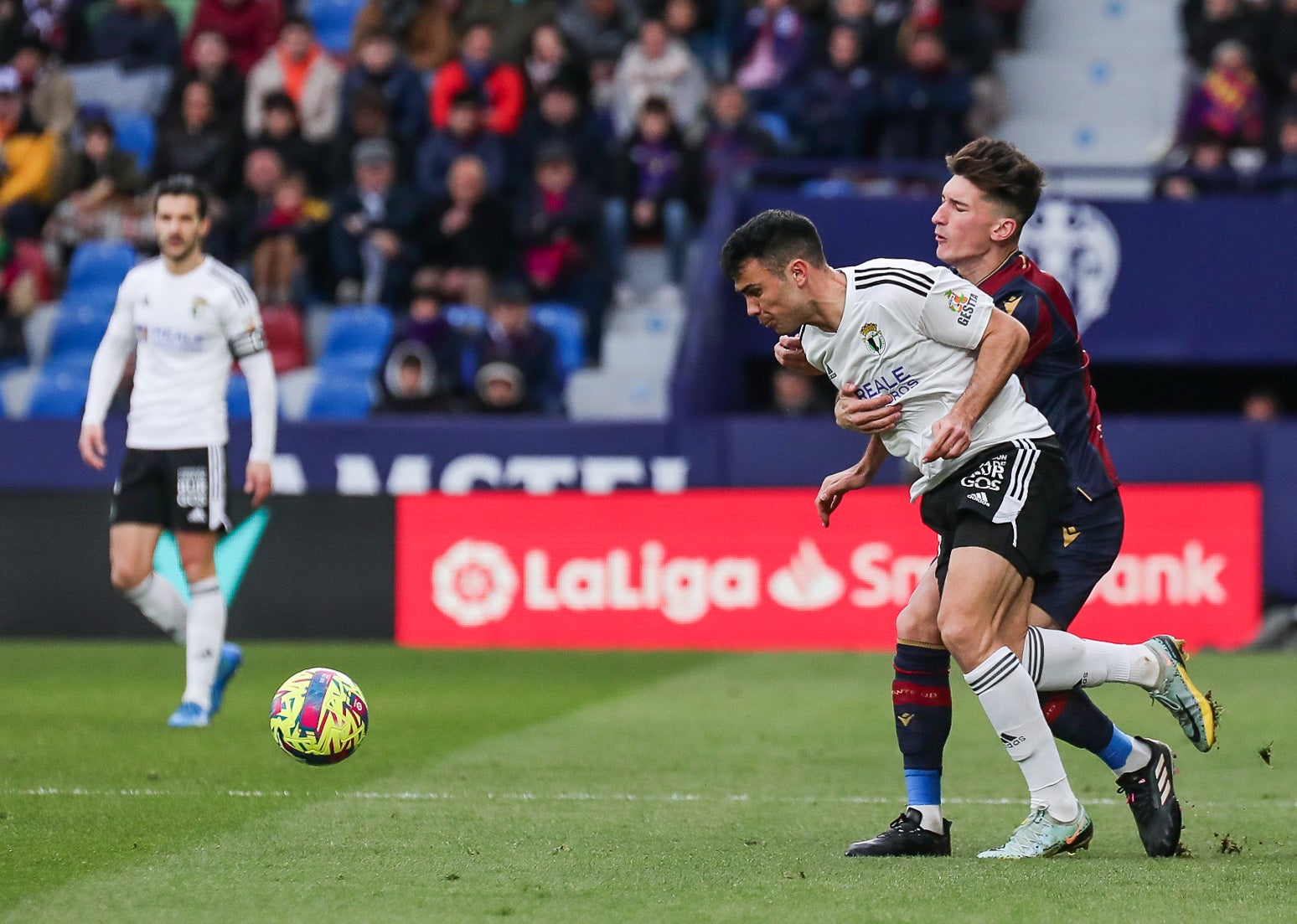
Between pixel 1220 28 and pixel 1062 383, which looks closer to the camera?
pixel 1062 383

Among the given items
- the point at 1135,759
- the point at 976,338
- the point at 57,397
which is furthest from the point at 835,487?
the point at 57,397

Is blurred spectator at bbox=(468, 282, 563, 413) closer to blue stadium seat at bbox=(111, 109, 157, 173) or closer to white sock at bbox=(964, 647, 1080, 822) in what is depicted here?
blue stadium seat at bbox=(111, 109, 157, 173)

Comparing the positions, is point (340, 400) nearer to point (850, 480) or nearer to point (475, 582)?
point (475, 582)

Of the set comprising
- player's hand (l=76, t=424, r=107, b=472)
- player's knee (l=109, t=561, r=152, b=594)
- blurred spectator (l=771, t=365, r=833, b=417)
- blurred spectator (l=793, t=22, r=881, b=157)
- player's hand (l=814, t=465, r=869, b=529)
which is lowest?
player's knee (l=109, t=561, r=152, b=594)

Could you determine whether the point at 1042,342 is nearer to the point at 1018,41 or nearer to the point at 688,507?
the point at 688,507

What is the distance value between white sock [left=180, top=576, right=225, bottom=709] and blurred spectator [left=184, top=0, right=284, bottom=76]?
35.5 feet

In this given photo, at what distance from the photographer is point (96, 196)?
57.6 feet

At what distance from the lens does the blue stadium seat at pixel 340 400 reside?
15812mm

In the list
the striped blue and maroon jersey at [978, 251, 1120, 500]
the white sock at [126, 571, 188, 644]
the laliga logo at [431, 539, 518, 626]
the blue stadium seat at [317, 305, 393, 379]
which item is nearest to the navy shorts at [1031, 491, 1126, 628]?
the striped blue and maroon jersey at [978, 251, 1120, 500]

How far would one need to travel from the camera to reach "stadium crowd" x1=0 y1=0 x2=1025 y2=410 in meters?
16.3

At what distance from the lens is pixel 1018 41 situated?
18.8 meters

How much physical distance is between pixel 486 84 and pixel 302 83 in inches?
68.8

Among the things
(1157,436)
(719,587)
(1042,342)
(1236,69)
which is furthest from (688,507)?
(1042,342)

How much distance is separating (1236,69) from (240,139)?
8603 millimetres
